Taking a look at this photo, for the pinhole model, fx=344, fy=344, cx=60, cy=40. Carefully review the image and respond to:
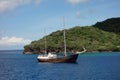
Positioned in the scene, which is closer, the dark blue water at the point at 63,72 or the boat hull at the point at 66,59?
the dark blue water at the point at 63,72

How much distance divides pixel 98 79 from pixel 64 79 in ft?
21.6

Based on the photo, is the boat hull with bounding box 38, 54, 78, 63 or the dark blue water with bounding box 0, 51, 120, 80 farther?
the boat hull with bounding box 38, 54, 78, 63

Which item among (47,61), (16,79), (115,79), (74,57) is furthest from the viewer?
(47,61)

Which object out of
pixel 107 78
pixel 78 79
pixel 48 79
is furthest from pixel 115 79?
pixel 48 79

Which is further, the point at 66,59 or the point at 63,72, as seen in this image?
the point at 66,59

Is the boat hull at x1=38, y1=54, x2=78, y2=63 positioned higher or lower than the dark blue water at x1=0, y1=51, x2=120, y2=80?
higher

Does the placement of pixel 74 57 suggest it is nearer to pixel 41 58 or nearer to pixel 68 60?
pixel 68 60

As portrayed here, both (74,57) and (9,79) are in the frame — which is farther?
(74,57)

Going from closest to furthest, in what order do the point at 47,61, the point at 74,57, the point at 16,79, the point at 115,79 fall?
1. the point at 115,79
2. the point at 16,79
3. the point at 74,57
4. the point at 47,61

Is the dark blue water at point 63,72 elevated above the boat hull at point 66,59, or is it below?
below

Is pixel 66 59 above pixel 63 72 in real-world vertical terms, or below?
above

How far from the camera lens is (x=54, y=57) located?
127375mm

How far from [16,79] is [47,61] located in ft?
205

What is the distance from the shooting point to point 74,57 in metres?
120
